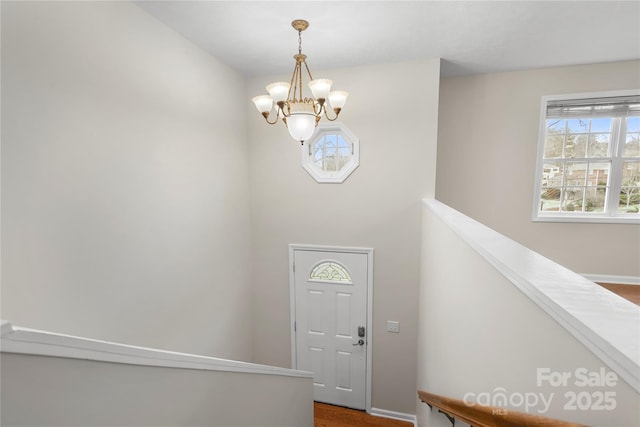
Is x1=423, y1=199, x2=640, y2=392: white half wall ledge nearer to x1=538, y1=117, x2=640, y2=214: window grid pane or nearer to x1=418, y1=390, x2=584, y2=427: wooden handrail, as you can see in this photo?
x1=418, y1=390, x2=584, y2=427: wooden handrail

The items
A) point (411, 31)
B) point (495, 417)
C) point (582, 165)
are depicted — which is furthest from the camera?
point (582, 165)

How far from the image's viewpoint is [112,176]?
1995 millimetres

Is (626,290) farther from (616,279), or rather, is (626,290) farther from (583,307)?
(583,307)

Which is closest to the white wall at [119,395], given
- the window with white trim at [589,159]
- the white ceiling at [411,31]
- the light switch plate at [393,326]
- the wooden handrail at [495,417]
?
the wooden handrail at [495,417]

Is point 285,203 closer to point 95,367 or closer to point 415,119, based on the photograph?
point 415,119

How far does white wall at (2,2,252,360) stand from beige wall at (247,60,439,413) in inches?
26.2

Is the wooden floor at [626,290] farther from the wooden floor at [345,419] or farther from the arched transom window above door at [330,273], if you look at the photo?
the arched transom window above door at [330,273]

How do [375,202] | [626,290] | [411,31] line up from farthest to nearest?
[375,202] → [626,290] → [411,31]

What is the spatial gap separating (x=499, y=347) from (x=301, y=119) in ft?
5.41

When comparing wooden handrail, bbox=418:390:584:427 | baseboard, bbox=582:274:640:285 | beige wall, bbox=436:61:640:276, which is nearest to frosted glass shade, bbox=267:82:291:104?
wooden handrail, bbox=418:390:584:427

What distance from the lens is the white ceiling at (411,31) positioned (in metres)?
2.18

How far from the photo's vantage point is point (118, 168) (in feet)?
6.67

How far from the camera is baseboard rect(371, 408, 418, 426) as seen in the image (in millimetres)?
3528

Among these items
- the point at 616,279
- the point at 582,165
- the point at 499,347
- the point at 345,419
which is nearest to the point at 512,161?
the point at 582,165
